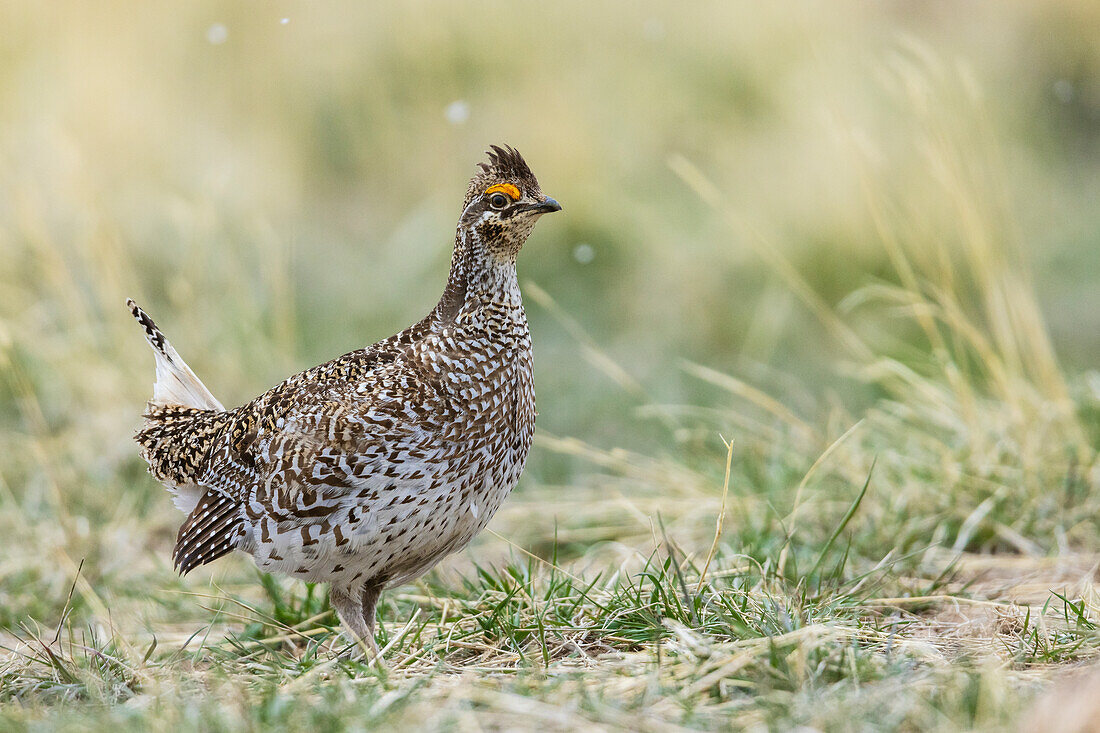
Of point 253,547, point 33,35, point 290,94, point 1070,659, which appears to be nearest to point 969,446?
point 1070,659

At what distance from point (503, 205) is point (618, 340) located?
4570 mm

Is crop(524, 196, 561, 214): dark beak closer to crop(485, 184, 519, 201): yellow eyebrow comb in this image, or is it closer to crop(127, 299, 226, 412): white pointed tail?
crop(485, 184, 519, 201): yellow eyebrow comb

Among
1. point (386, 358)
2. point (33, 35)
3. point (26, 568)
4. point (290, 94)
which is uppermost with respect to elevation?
point (33, 35)

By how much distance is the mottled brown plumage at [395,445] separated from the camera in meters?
3.53

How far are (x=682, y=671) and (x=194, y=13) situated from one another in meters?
9.11

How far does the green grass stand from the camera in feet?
10.7

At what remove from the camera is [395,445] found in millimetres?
3498

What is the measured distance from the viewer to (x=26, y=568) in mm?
4941

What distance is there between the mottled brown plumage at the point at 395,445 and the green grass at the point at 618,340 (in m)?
0.27

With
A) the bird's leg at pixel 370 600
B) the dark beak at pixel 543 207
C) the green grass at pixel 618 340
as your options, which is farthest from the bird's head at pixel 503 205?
the bird's leg at pixel 370 600

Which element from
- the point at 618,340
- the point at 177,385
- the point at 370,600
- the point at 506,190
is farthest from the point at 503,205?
the point at 618,340

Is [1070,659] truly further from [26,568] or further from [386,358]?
[26,568]

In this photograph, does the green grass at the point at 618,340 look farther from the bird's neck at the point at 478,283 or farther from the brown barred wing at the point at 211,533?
the bird's neck at the point at 478,283

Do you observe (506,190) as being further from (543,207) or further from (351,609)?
(351,609)
